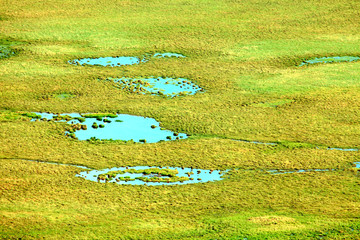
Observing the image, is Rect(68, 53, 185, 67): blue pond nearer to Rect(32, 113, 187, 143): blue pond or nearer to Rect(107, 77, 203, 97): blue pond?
Rect(107, 77, 203, 97): blue pond

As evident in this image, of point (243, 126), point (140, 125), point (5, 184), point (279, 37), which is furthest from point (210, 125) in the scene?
point (279, 37)

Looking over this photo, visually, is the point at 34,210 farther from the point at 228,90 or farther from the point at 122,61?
the point at 122,61

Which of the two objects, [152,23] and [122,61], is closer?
[122,61]

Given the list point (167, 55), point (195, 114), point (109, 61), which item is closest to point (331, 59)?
point (167, 55)

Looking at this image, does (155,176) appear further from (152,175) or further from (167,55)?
(167,55)

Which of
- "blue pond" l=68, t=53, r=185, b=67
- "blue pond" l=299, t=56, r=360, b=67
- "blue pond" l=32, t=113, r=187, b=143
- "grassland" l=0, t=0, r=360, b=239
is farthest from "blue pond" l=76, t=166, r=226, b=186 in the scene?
"blue pond" l=299, t=56, r=360, b=67
